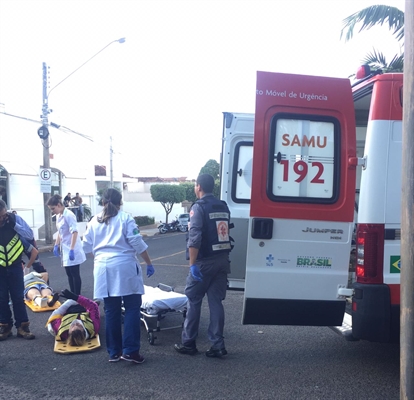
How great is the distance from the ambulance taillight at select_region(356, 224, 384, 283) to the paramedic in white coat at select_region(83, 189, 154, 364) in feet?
7.21

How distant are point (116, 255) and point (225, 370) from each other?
5.18 ft

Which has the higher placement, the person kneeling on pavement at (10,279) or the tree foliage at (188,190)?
the tree foliage at (188,190)

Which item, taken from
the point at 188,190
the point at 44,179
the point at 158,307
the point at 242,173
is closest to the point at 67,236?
the point at 158,307

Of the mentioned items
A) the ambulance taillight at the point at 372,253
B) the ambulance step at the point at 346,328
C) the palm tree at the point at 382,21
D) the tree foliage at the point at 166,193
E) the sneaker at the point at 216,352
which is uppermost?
the palm tree at the point at 382,21

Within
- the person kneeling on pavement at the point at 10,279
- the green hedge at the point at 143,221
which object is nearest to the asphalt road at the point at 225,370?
the person kneeling on pavement at the point at 10,279

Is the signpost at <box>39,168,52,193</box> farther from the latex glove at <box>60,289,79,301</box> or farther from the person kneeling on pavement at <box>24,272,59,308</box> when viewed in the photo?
the latex glove at <box>60,289,79,301</box>

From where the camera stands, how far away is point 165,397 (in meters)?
4.11

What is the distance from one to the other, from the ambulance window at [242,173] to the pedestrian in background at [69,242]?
2579mm

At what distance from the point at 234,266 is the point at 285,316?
1.83 metres

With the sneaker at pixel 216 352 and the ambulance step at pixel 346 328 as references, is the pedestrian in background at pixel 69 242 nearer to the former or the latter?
the sneaker at pixel 216 352

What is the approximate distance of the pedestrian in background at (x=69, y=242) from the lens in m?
7.24

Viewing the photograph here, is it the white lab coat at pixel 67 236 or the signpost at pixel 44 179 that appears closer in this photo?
the white lab coat at pixel 67 236

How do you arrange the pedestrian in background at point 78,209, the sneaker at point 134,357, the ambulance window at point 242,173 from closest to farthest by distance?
1. the sneaker at point 134,357
2. the ambulance window at point 242,173
3. the pedestrian in background at point 78,209

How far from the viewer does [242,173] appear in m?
6.45
